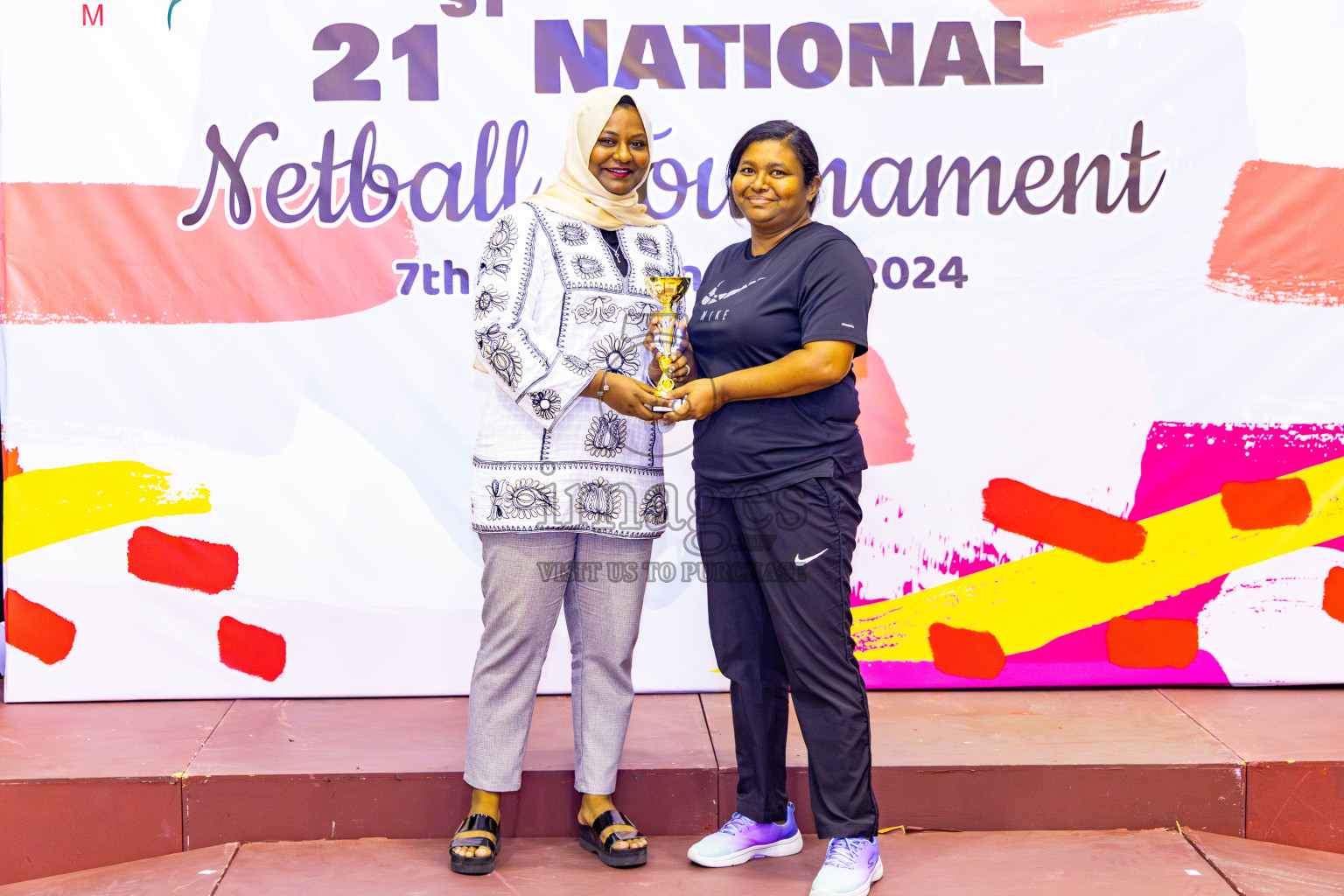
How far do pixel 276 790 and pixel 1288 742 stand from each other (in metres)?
2.48

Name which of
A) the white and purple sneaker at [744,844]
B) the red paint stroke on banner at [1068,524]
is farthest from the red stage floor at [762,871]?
the red paint stroke on banner at [1068,524]

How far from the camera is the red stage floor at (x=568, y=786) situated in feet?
8.48

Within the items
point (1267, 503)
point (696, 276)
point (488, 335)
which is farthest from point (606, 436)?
point (1267, 503)

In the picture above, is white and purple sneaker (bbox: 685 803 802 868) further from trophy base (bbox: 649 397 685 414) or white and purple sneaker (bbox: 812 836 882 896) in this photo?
trophy base (bbox: 649 397 685 414)

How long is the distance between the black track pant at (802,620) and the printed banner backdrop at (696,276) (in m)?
0.86

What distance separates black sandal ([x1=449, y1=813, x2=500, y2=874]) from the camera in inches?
94.7

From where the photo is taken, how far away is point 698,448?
2.40 meters

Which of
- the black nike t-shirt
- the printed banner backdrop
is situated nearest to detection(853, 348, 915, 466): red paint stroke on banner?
the printed banner backdrop

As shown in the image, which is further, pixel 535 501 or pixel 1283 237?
pixel 1283 237

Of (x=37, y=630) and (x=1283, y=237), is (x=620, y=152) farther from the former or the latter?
(x=37, y=630)

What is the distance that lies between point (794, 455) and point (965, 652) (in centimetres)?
134

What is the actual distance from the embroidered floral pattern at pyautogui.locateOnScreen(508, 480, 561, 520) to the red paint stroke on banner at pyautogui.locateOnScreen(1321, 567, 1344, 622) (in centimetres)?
236

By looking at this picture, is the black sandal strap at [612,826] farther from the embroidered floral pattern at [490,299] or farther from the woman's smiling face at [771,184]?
the woman's smiling face at [771,184]

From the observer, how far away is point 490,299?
2.30 m
